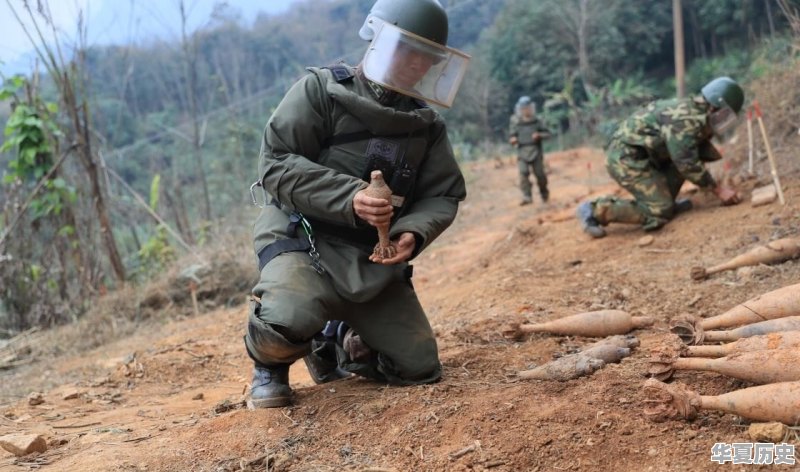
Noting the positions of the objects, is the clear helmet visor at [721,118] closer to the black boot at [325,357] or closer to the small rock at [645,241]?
the small rock at [645,241]

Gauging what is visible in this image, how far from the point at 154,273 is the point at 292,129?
218 inches

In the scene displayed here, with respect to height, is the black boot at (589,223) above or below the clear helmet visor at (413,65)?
below

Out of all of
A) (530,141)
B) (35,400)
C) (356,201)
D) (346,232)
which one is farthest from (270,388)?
(530,141)

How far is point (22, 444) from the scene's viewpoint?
2.51 metres

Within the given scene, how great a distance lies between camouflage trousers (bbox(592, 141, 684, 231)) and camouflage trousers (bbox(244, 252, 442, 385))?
3535 mm

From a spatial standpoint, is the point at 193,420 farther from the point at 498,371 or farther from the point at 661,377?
the point at 661,377

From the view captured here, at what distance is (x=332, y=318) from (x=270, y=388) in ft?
1.20

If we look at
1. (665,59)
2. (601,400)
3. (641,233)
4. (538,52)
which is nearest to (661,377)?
(601,400)

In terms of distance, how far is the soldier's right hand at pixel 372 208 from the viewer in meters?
2.53

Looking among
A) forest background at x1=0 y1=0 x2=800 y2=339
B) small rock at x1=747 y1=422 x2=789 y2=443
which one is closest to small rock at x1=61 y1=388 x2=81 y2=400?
forest background at x1=0 y1=0 x2=800 y2=339

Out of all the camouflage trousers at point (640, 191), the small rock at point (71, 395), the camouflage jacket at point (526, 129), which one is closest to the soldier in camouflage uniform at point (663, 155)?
the camouflage trousers at point (640, 191)

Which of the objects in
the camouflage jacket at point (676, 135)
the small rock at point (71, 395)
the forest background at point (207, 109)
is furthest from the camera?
the forest background at point (207, 109)

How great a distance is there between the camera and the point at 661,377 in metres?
2.43

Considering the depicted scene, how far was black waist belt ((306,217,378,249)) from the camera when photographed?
2863mm
